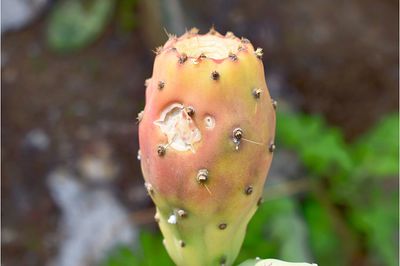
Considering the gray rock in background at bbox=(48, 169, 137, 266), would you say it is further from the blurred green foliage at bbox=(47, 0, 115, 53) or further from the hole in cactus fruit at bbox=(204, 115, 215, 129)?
the hole in cactus fruit at bbox=(204, 115, 215, 129)

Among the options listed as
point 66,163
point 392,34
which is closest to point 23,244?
point 66,163

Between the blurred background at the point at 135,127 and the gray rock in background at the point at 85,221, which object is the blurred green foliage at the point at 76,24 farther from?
the gray rock in background at the point at 85,221

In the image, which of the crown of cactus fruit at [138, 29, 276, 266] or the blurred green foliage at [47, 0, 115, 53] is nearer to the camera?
the crown of cactus fruit at [138, 29, 276, 266]

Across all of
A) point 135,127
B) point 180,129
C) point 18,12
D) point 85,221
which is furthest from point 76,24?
point 180,129

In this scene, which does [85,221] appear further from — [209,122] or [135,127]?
[209,122]

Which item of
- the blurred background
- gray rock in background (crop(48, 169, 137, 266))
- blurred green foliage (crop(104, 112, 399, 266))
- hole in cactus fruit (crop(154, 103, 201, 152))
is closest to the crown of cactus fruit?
hole in cactus fruit (crop(154, 103, 201, 152))

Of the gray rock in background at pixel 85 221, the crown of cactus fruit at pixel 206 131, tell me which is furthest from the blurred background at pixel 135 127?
the crown of cactus fruit at pixel 206 131

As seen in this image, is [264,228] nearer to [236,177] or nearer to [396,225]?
[396,225]
